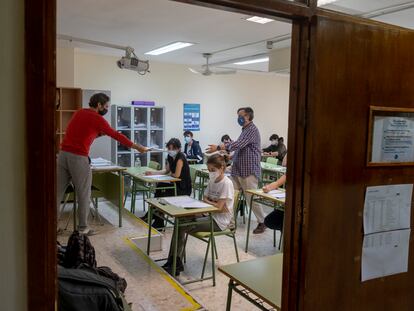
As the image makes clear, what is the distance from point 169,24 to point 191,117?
146 inches

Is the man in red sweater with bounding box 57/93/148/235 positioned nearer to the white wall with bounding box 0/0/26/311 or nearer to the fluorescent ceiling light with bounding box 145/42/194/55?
the fluorescent ceiling light with bounding box 145/42/194/55

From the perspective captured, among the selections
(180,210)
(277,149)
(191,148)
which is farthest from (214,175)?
(277,149)

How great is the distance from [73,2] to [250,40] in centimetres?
266

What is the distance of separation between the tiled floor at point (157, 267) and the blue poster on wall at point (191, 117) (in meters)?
3.40

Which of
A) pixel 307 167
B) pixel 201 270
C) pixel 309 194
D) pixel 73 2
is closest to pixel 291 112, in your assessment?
pixel 307 167

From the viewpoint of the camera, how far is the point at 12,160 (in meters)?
1.06

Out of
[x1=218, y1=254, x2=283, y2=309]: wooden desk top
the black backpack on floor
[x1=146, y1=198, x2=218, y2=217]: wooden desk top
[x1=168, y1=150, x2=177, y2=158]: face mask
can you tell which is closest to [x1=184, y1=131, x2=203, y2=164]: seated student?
[x1=168, y1=150, x2=177, y2=158]: face mask

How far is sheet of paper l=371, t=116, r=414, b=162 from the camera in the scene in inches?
68.3

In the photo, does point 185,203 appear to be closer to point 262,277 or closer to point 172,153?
point 262,277

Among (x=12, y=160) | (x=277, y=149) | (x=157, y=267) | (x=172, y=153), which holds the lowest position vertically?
(x=157, y=267)

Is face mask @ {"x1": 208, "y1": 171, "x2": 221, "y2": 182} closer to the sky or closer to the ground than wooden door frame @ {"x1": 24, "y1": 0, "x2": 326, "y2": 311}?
closer to the ground

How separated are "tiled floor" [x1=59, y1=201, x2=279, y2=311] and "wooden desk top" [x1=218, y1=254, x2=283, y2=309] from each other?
24.9 inches

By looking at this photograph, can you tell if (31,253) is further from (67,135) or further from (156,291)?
(67,135)

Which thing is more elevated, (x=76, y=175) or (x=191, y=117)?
(x=191, y=117)
